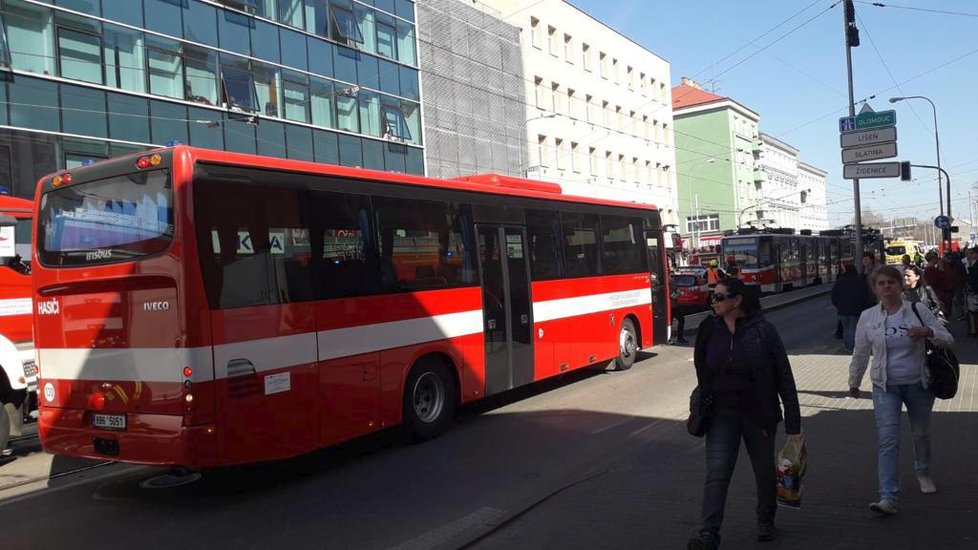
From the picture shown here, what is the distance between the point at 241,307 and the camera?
257 inches

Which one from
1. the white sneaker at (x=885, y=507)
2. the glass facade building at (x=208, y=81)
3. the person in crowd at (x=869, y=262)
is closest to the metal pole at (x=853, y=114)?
the person in crowd at (x=869, y=262)

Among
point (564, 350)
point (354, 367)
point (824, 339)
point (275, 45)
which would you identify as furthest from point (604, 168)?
point (354, 367)

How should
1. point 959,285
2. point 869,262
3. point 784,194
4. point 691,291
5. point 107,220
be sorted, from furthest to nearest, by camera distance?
point 784,194 → point 691,291 → point 959,285 → point 869,262 → point 107,220

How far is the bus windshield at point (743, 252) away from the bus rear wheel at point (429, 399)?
2695cm

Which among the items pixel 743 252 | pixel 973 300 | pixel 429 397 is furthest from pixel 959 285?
pixel 743 252

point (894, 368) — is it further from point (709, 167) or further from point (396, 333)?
point (709, 167)

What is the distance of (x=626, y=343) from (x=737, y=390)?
9.30 m

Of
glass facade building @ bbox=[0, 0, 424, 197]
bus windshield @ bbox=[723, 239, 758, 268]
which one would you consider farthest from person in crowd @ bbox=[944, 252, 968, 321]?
glass facade building @ bbox=[0, 0, 424, 197]

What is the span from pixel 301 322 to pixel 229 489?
5.69ft

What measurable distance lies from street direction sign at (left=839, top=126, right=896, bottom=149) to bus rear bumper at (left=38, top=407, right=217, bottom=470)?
12273 millimetres

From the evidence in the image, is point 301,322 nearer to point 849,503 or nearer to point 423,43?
point 849,503

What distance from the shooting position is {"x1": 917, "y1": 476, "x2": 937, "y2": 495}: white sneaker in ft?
17.7

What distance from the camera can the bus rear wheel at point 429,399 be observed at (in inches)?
332

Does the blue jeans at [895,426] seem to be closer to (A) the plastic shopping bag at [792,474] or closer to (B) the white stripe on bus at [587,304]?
(A) the plastic shopping bag at [792,474]
